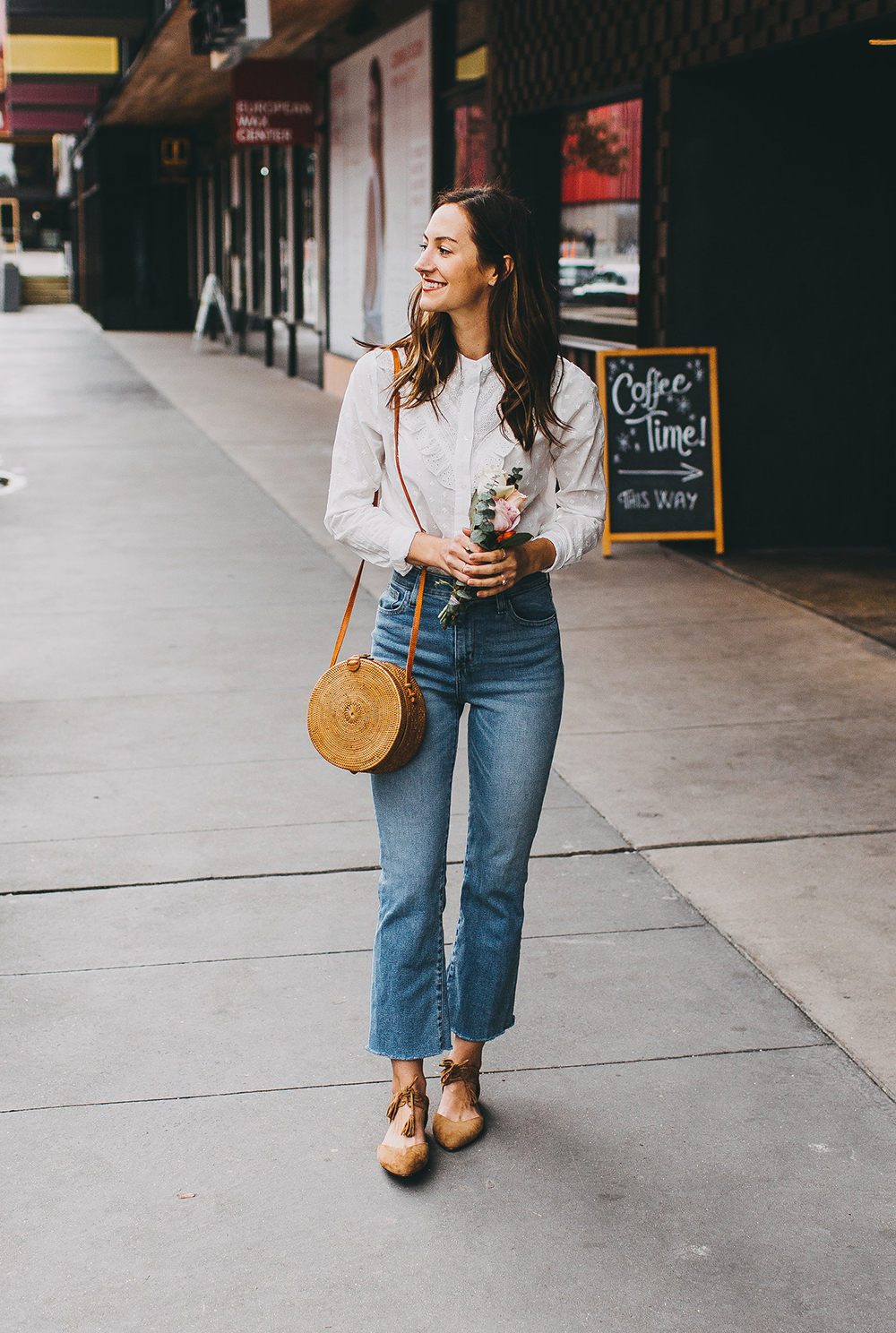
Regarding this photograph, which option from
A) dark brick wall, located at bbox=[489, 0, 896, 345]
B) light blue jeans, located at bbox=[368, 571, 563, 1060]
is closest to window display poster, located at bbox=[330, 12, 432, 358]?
dark brick wall, located at bbox=[489, 0, 896, 345]

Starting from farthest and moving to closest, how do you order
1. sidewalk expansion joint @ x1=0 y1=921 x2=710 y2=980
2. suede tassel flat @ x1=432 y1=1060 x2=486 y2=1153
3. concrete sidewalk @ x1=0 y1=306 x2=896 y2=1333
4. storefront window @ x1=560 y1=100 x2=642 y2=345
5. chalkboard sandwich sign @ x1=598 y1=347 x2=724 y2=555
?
storefront window @ x1=560 y1=100 x2=642 y2=345
chalkboard sandwich sign @ x1=598 y1=347 x2=724 y2=555
sidewalk expansion joint @ x1=0 y1=921 x2=710 y2=980
suede tassel flat @ x1=432 y1=1060 x2=486 y2=1153
concrete sidewalk @ x1=0 y1=306 x2=896 y2=1333

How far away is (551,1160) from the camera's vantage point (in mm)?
2939

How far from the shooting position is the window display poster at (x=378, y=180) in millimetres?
14266

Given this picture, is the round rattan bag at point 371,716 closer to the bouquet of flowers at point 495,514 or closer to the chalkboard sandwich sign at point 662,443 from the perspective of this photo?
the bouquet of flowers at point 495,514

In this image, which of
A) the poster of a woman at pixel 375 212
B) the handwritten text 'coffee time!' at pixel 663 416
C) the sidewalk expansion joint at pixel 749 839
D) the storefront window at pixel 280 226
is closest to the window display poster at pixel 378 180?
the poster of a woman at pixel 375 212

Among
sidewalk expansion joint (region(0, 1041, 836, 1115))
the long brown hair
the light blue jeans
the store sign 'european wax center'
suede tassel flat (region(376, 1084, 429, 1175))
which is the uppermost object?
the store sign 'european wax center'

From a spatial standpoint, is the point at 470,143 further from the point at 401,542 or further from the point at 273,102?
the point at 401,542

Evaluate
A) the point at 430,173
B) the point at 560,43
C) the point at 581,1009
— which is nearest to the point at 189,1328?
the point at 581,1009

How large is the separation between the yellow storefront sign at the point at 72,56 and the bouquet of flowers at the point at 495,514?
23.1 m

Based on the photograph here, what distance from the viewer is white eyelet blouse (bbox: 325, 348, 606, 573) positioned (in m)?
2.79

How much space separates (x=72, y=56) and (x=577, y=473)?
23.4 metres

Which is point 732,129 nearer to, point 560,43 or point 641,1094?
point 560,43

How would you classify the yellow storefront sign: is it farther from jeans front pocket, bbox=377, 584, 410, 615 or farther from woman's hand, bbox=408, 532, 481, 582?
woman's hand, bbox=408, 532, 481, 582

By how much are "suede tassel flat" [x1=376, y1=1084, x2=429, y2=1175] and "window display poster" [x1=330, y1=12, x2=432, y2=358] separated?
10.6m
